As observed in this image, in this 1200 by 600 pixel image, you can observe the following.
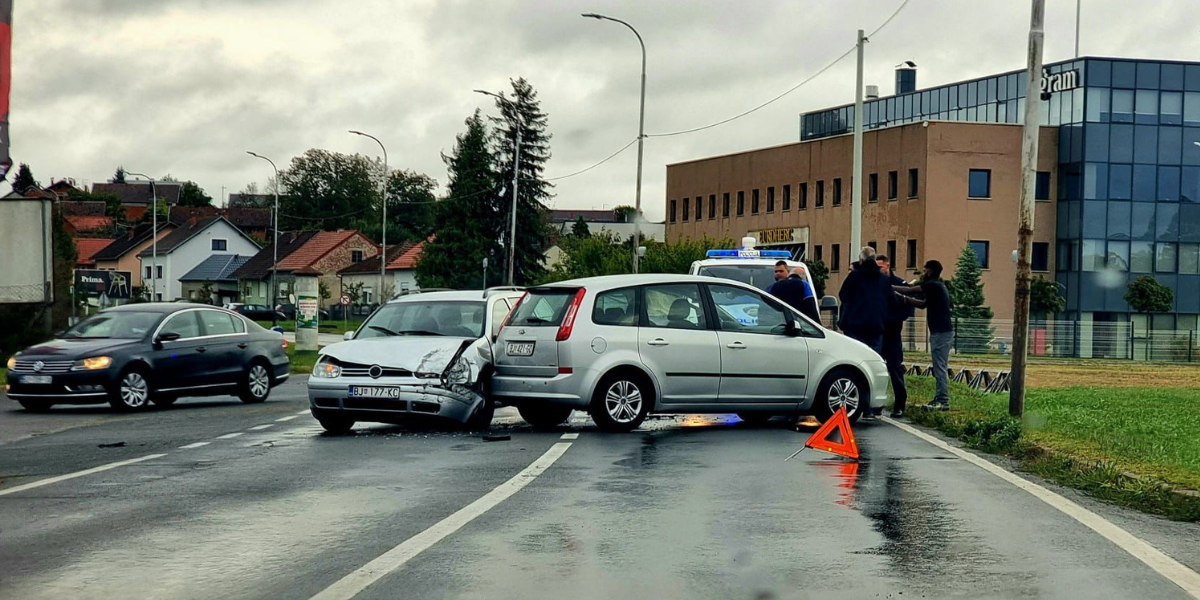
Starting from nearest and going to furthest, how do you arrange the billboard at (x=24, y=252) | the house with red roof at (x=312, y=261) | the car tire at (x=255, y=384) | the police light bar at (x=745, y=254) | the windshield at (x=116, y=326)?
the billboard at (x=24, y=252), the windshield at (x=116, y=326), the car tire at (x=255, y=384), the police light bar at (x=745, y=254), the house with red roof at (x=312, y=261)

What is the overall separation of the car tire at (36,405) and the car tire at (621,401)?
30.9 feet

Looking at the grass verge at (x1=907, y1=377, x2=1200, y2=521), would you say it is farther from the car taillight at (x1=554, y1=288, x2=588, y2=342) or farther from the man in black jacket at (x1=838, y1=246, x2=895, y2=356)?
the car taillight at (x1=554, y1=288, x2=588, y2=342)

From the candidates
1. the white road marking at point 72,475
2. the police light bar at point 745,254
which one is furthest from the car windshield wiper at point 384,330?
the police light bar at point 745,254

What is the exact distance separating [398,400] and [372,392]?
31cm

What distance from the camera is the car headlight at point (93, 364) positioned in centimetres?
1997

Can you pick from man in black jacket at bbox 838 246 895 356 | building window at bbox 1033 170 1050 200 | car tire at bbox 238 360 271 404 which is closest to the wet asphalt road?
man in black jacket at bbox 838 246 895 356

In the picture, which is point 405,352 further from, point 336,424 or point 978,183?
point 978,183

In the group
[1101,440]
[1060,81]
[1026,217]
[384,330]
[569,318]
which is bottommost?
A: [1101,440]

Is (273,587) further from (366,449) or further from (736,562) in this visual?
(366,449)

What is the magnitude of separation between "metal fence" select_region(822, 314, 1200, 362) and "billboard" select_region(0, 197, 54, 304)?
4798 cm

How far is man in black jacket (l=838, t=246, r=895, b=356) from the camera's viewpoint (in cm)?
1795

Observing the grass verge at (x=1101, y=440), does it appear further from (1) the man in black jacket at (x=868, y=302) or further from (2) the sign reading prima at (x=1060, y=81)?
(2) the sign reading prima at (x=1060, y=81)

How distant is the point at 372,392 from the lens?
15.0m

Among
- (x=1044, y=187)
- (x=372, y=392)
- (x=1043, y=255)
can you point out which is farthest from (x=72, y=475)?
(x=1043, y=255)
